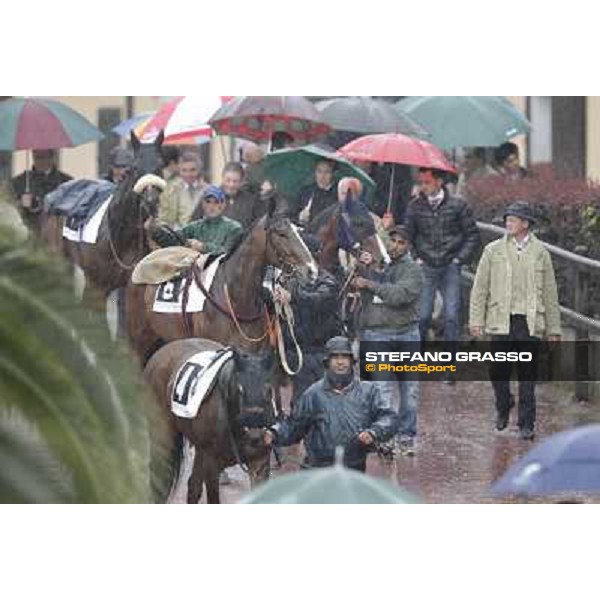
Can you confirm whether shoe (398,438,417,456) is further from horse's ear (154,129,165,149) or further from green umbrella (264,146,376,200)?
horse's ear (154,129,165,149)

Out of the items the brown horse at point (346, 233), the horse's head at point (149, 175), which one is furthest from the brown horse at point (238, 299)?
the horse's head at point (149, 175)

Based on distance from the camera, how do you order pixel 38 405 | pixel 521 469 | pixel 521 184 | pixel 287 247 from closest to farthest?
pixel 38 405 < pixel 521 469 < pixel 287 247 < pixel 521 184

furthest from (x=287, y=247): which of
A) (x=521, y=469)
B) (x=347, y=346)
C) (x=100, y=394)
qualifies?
(x=100, y=394)

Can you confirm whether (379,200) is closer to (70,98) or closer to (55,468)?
(70,98)

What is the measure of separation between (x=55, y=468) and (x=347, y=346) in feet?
19.6

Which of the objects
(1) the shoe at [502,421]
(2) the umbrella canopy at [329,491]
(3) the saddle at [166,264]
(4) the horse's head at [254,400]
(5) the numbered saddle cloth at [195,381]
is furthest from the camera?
(1) the shoe at [502,421]

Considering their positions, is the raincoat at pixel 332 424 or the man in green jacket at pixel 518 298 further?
the man in green jacket at pixel 518 298

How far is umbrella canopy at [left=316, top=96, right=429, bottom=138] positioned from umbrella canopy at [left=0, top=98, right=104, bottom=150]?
162 centimetres

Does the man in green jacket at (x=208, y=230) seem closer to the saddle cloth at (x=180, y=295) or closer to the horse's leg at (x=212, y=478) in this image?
the saddle cloth at (x=180, y=295)

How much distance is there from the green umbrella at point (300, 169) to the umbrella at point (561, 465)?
410 centimetres

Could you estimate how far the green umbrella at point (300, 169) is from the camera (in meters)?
13.0

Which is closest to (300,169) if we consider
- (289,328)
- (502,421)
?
(289,328)
